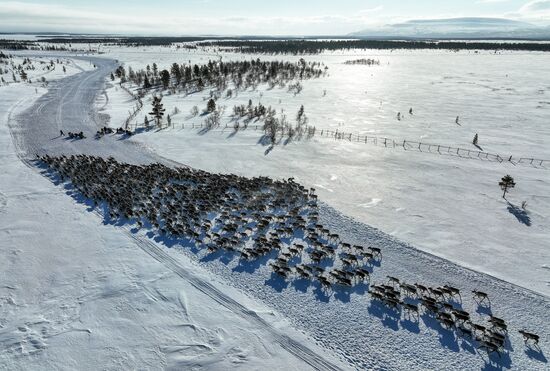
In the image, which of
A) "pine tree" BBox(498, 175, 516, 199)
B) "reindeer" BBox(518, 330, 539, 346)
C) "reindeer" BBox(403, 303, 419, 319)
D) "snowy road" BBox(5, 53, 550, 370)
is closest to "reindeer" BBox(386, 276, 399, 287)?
"snowy road" BBox(5, 53, 550, 370)

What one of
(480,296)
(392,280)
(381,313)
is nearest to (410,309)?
(381,313)

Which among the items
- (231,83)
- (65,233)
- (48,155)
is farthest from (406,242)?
(231,83)

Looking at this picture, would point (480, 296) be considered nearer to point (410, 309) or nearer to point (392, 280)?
point (410, 309)

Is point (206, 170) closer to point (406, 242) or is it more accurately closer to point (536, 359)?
point (406, 242)

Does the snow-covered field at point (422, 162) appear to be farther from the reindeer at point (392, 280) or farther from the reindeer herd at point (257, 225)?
the reindeer at point (392, 280)

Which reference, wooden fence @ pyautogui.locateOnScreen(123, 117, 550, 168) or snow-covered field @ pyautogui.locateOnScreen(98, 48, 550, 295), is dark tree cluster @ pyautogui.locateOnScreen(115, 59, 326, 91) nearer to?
snow-covered field @ pyautogui.locateOnScreen(98, 48, 550, 295)
